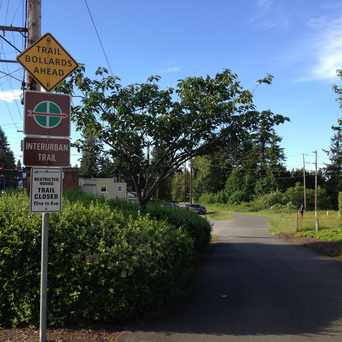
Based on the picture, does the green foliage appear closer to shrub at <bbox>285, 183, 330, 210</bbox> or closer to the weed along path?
shrub at <bbox>285, 183, 330, 210</bbox>

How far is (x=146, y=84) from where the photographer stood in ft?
37.1


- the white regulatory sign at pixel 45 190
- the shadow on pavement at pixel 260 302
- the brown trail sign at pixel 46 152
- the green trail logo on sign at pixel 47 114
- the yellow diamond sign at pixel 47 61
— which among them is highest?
the yellow diamond sign at pixel 47 61

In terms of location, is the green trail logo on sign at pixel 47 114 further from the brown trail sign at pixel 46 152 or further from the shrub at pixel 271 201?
the shrub at pixel 271 201

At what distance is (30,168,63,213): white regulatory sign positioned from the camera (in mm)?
5914

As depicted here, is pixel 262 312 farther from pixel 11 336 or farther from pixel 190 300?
pixel 11 336

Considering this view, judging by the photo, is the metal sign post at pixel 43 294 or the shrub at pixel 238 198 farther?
the shrub at pixel 238 198

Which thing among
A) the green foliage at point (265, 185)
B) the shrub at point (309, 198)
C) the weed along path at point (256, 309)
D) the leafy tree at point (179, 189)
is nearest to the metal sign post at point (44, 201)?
the weed along path at point (256, 309)

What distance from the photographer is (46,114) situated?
6113mm

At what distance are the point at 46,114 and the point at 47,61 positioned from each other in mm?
682

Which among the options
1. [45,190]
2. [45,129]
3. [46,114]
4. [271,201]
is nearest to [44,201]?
[45,190]

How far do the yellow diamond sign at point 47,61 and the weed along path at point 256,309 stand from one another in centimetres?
338

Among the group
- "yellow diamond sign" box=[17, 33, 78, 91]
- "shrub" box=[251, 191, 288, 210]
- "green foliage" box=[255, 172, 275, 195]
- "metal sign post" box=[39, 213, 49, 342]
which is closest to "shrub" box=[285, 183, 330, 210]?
"shrub" box=[251, 191, 288, 210]

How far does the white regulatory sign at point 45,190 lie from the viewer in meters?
5.91

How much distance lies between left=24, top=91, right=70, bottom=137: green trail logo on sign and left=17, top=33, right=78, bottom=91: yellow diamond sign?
17 centimetres
